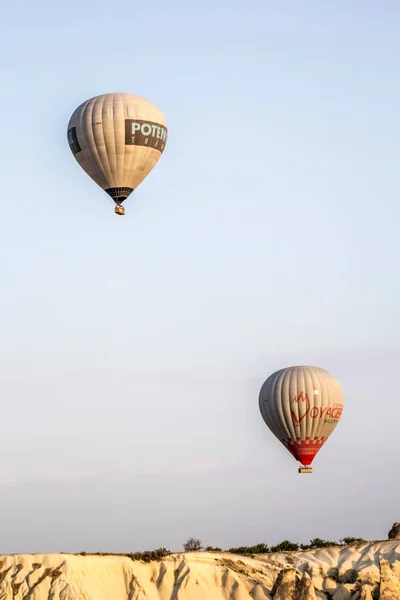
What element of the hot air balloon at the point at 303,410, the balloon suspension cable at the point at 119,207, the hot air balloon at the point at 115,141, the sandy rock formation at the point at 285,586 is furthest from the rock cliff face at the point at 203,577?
the hot air balloon at the point at 115,141

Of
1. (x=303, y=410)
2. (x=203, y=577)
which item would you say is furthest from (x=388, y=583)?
(x=303, y=410)

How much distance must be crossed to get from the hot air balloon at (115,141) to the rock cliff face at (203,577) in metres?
28.7

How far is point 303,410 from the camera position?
121m

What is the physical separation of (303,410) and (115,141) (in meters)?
29.0

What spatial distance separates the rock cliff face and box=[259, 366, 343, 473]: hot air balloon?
9.37m

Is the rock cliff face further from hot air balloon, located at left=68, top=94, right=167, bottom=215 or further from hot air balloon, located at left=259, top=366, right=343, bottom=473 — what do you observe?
hot air balloon, located at left=68, top=94, right=167, bottom=215

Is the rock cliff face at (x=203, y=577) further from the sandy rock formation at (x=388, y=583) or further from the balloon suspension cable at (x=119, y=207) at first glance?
the balloon suspension cable at (x=119, y=207)

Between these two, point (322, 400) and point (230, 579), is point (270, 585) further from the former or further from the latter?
point (322, 400)

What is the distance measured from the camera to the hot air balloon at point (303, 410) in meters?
122

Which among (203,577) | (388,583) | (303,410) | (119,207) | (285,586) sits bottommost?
(285,586)

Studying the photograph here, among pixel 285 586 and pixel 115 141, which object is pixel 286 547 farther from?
pixel 115 141

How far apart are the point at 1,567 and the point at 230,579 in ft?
64.2

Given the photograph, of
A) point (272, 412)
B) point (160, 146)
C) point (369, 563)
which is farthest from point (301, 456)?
point (160, 146)

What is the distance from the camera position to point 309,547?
450ft
